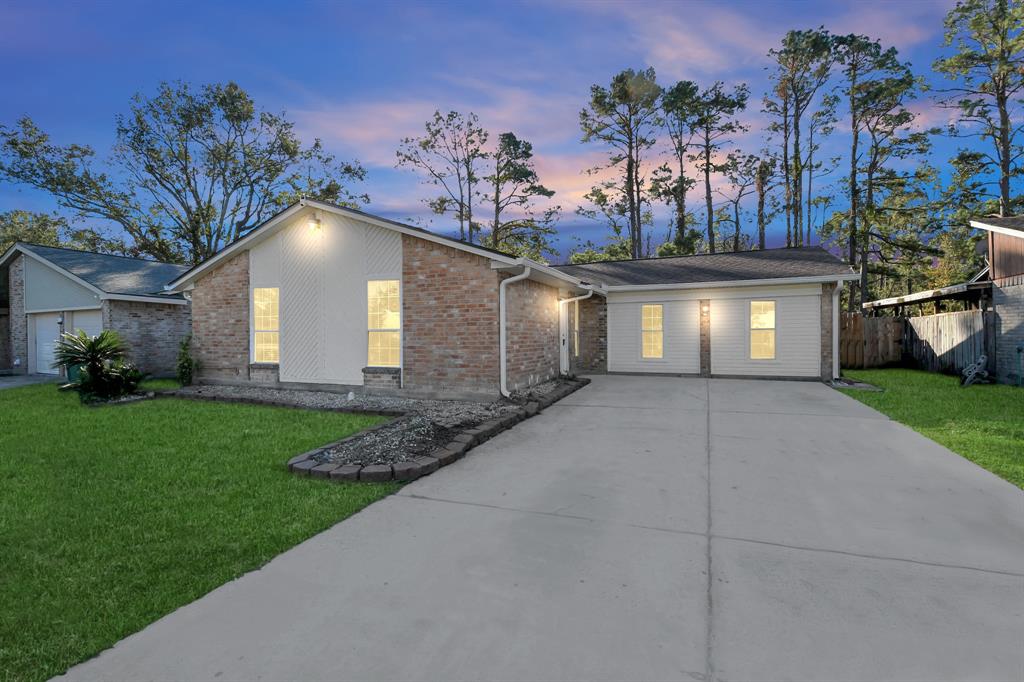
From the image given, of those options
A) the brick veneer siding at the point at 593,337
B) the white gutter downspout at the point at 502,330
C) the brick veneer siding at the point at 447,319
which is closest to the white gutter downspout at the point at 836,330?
the brick veneer siding at the point at 593,337

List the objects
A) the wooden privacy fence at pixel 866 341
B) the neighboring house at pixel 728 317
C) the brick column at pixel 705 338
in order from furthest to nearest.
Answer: the wooden privacy fence at pixel 866 341 < the brick column at pixel 705 338 < the neighboring house at pixel 728 317

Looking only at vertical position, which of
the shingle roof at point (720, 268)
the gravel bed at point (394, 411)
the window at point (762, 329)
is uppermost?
the shingle roof at point (720, 268)

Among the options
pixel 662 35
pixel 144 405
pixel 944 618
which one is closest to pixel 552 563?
pixel 944 618

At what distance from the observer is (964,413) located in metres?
7.39

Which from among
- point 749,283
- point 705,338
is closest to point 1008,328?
point 749,283

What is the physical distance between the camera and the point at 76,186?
69.5 ft

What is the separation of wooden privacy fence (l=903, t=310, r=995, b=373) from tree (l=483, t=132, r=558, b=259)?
18438mm

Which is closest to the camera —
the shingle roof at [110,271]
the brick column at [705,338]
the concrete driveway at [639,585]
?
the concrete driveway at [639,585]

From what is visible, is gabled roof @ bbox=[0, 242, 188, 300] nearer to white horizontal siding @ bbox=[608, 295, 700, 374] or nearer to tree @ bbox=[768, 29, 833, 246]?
white horizontal siding @ bbox=[608, 295, 700, 374]

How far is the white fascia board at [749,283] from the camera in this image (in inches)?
412

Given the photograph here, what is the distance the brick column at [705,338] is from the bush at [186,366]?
12620 mm

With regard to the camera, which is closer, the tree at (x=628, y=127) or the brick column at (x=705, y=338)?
the brick column at (x=705, y=338)

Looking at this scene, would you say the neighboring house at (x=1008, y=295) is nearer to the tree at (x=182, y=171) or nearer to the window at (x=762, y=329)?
the window at (x=762, y=329)

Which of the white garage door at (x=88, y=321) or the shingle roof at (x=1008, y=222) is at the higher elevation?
the shingle roof at (x=1008, y=222)
